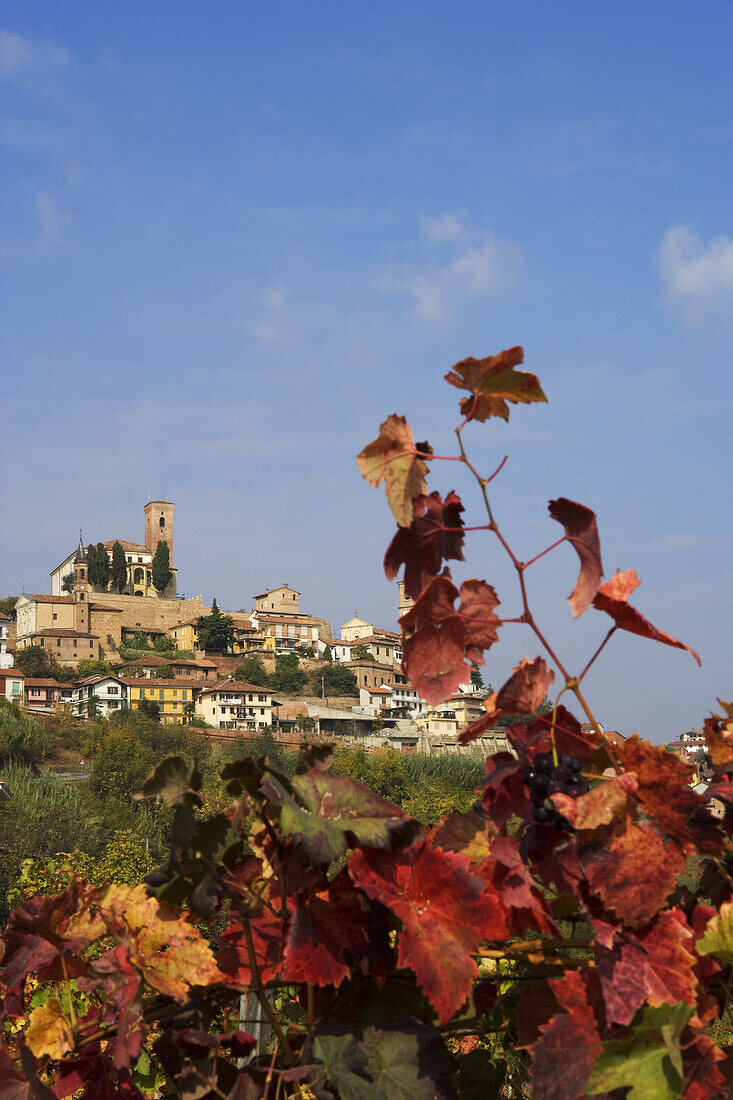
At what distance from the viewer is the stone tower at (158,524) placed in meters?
60.9

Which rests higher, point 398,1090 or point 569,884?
point 569,884

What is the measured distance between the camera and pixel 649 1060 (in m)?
0.53

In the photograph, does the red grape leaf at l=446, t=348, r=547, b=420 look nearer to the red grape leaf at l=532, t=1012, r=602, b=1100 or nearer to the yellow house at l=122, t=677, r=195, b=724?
the red grape leaf at l=532, t=1012, r=602, b=1100

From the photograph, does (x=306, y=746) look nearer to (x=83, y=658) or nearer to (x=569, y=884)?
(x=569, y=884)

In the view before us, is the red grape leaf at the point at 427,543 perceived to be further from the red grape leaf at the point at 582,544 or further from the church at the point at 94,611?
the church at the point at 94,611

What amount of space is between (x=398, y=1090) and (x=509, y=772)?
211 mm

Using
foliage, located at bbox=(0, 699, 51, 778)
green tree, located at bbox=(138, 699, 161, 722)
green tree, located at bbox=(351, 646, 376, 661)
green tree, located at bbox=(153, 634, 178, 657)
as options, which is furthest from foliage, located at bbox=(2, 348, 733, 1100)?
green tree, located at bbox=(153, 634, 178, 657)

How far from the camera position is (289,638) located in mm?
53938

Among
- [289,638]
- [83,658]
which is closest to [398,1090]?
[83,658]

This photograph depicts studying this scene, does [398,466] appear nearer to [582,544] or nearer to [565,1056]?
[582,544]

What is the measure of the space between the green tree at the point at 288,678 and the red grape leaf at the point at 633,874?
153 ft

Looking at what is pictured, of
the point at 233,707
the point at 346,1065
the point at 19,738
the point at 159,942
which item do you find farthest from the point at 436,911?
the point at 233,707

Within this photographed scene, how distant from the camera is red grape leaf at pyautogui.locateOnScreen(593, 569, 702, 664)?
0.64 meters

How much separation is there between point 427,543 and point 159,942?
0.36 m
